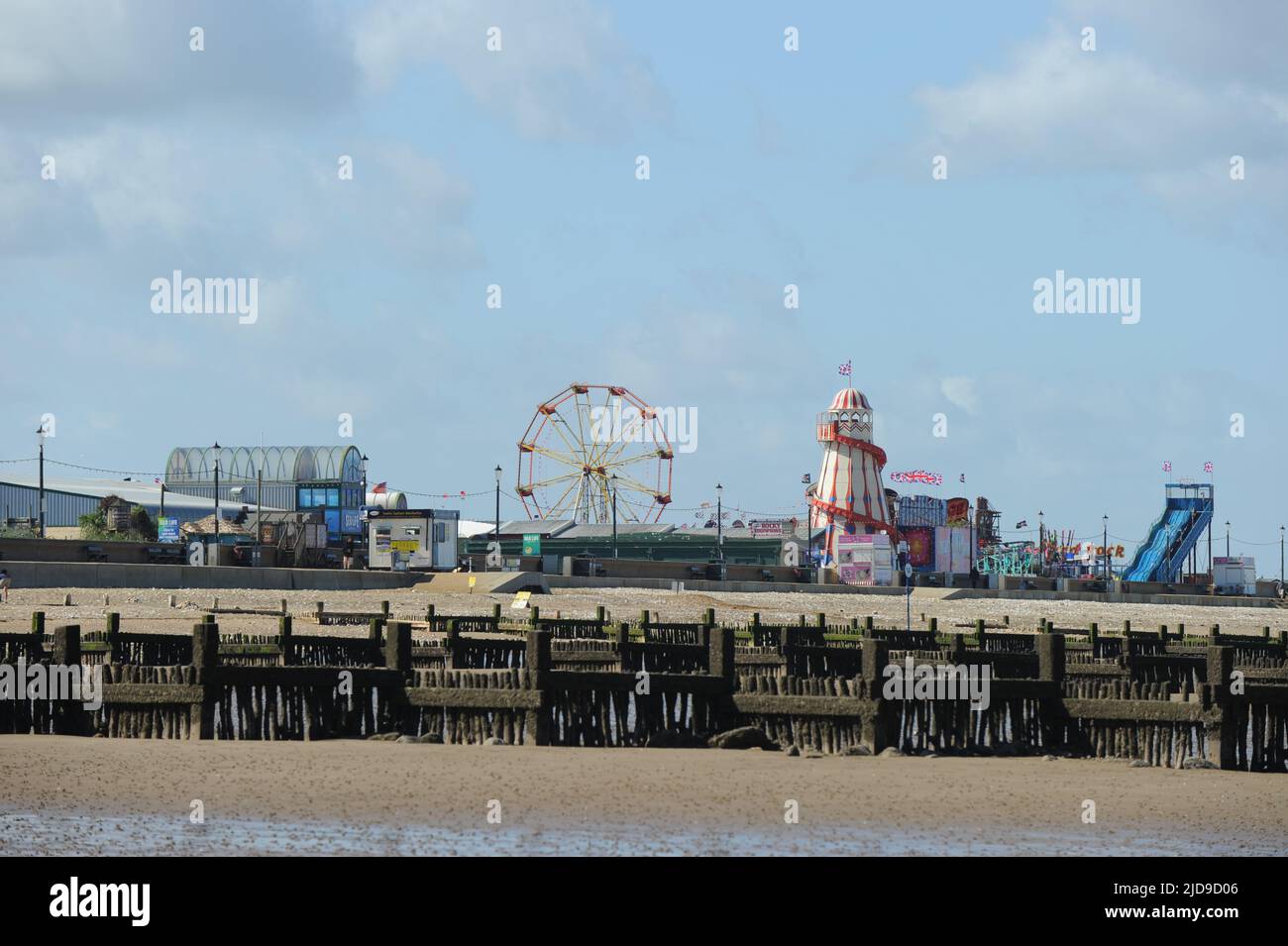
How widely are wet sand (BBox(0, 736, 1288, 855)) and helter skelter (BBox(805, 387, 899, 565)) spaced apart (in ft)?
293

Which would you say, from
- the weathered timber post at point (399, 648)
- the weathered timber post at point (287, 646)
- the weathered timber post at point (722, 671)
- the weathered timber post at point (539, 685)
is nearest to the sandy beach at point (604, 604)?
the weathered timber post at point (287, 646)

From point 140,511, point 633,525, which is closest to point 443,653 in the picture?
point 140,511

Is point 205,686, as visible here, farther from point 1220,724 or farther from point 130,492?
point 130,492

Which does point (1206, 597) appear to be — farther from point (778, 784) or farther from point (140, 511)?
point (778, 784)

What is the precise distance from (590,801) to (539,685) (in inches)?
168

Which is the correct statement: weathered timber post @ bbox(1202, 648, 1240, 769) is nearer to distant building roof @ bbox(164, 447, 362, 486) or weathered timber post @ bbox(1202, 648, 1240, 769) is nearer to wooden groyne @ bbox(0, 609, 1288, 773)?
wooden groyne @ bbox(0, 609, 1288, 773)

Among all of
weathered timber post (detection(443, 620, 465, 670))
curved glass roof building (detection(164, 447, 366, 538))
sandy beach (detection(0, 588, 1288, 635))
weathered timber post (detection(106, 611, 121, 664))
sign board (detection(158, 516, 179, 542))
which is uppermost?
curved glass roof building (detection(164, 447, 366, 538))

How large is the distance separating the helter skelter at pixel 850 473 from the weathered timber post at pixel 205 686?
90.3 m

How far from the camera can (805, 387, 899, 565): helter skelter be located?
364 ft

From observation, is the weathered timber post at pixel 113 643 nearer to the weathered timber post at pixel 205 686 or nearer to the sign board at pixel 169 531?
the weathered timber post at pixel 205 686

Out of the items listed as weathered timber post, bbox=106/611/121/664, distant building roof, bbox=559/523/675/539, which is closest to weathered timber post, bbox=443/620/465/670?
weathered timber post, bbox=106/611/121/664

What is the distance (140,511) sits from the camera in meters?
94.2

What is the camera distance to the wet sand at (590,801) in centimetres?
1484

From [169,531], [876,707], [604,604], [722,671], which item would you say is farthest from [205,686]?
[169,531]
